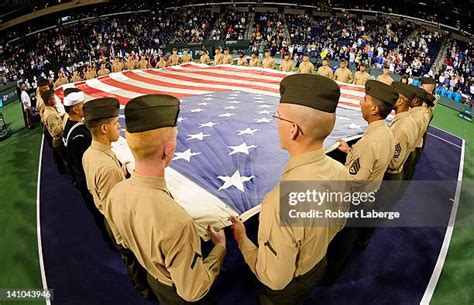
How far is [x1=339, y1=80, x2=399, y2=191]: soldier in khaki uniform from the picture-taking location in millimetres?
3125

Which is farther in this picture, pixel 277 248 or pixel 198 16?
pixel 198 16

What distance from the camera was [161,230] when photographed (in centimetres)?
178

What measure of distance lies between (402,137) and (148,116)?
3.23 meters

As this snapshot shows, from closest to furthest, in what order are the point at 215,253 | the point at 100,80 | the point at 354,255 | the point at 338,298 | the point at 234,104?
1. the point at 215,253
2. the point at 338,298
3. the point at 354,255
4. the point at 234,104
5. the point at 100,80

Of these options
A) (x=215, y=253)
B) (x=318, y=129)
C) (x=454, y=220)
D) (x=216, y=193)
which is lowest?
(x=454, y=220)

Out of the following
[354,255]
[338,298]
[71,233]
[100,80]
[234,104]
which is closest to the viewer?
[338,298]

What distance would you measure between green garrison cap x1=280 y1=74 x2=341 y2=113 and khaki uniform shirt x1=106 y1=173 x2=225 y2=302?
841 millimetres

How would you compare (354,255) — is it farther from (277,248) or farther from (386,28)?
(386,28)

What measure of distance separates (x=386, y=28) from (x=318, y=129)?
2233cm

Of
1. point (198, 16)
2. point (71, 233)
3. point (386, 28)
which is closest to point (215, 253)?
point (71, 233)

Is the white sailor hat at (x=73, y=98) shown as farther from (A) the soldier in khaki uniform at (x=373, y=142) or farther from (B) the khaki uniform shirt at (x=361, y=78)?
(B) the khaki uniform shirt at (x=361, y=78)

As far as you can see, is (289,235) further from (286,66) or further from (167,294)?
(286,66)

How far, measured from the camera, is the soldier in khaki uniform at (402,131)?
3.96 meters

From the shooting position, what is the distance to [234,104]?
6.61 m
